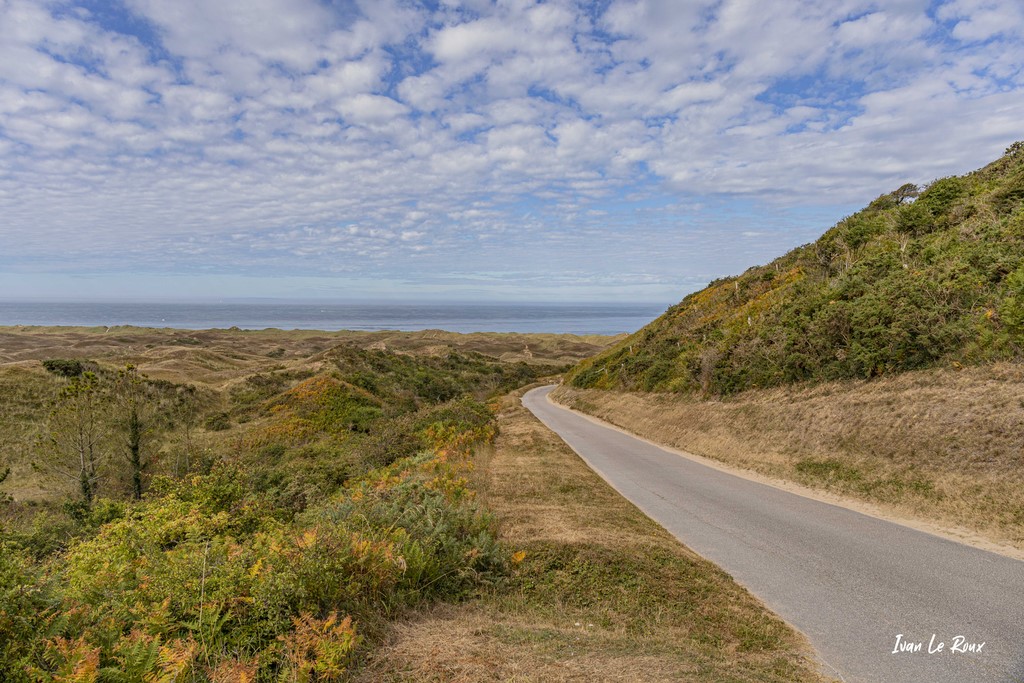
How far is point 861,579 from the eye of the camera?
7227 mm

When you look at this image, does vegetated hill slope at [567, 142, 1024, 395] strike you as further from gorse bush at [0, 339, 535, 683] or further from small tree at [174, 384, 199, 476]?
small tree at [174, 384, 199, 476]

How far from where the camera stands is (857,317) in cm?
1817

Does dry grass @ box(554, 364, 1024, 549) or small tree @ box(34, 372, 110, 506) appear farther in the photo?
small tree @ box(34, 372, 110, 506)

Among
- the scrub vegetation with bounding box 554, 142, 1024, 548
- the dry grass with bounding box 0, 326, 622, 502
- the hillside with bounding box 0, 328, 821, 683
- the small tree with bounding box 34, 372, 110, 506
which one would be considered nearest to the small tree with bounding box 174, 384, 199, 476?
→ the dry grass with bounding box 0, 326, 622, 502

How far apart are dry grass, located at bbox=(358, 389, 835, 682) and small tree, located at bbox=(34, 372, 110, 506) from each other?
57.3 feet

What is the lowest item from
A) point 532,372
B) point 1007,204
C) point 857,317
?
point 532,372

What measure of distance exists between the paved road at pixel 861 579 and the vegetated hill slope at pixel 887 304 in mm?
7150

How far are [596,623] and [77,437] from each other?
834 inches

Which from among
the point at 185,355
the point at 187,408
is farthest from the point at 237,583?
the point at 185,355

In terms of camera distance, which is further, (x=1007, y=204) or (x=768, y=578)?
(x=1007, y=204)

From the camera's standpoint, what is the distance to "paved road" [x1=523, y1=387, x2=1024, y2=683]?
5.22 metres

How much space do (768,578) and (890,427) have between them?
773 centimetres

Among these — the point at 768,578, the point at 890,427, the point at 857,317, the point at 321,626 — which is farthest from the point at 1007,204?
the point at 321,626

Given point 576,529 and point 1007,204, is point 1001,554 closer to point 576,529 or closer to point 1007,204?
point 576,529
